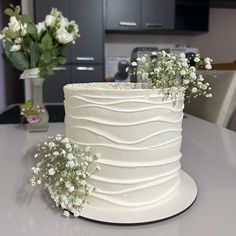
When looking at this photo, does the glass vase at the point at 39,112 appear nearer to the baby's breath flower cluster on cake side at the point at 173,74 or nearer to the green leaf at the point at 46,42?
the green leaf at the point at 46,42

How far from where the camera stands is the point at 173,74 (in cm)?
55

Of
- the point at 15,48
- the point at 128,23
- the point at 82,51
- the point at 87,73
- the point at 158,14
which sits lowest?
the point at 87,73

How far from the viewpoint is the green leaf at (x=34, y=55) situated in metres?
1.17

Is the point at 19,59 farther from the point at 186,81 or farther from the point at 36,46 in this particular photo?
the point at 186,81

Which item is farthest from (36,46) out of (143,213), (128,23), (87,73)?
(128,23)

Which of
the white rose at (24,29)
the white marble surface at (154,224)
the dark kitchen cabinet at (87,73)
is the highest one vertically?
the white rose at (24,29)

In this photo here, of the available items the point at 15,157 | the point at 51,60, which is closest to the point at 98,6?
the point at 51,60

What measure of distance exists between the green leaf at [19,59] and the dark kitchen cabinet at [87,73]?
204 cm

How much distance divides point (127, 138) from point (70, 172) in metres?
0.11

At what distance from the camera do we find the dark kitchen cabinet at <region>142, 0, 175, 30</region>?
3.42 m

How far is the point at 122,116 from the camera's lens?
0.50 metres

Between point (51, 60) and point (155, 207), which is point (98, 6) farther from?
point (155, 207)

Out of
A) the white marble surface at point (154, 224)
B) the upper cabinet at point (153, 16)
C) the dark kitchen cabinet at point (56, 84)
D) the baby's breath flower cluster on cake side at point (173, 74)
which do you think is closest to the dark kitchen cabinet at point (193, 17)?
the upper cabinet at point (153, 16)

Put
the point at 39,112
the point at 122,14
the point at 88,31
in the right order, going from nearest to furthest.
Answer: the point at 39,112 → the point at 88,31 → the point at 122,14
